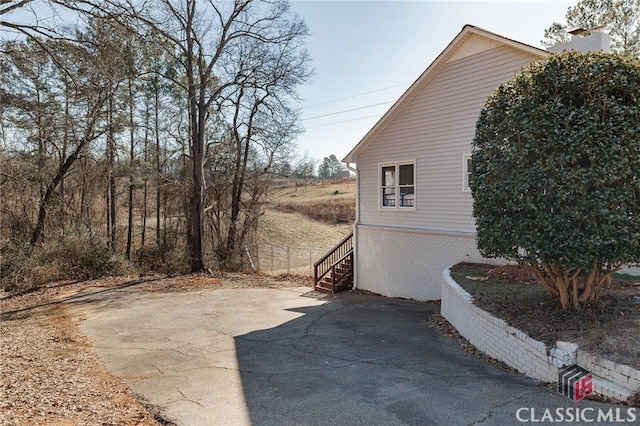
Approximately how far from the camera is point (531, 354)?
4.71 meters

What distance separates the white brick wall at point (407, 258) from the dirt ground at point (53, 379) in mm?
8249

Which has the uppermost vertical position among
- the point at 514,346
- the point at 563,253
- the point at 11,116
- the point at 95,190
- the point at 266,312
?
the point at 11,116

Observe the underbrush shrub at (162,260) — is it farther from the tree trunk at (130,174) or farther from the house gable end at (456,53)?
the house gable end at (456,53)

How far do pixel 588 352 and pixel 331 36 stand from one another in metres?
13.6

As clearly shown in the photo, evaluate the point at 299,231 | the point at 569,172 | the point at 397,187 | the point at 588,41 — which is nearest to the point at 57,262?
the point at 397,187

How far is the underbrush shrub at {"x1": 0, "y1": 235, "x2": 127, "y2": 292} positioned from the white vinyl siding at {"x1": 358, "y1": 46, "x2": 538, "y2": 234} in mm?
10673

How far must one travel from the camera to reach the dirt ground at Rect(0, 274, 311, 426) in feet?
12.2

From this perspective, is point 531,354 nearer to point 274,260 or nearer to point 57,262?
point 57,262

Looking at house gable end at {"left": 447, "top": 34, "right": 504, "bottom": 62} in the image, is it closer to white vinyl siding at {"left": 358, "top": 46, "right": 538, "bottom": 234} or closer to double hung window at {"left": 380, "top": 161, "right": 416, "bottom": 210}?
white vinyl siding at {"left": 358, "top": 46, "right": 538, "bottom": 234}

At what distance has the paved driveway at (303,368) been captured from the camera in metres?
3.92

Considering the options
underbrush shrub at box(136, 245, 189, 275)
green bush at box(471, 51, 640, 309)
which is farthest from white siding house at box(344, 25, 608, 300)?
underbrush shrub at box(136, 245, 189, 275)

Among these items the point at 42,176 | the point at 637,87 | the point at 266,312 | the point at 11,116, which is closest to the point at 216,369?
the point at 266,312

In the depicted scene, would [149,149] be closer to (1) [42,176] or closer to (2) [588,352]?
(1) [42,176]

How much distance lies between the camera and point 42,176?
13.9 meters
